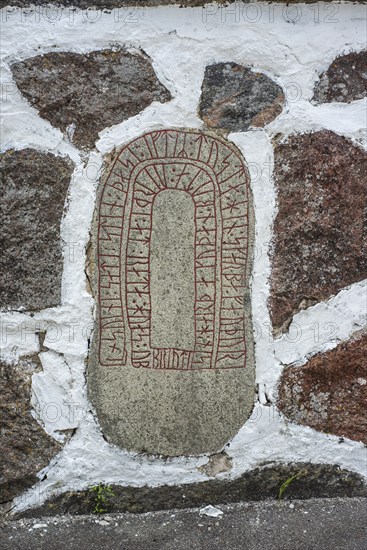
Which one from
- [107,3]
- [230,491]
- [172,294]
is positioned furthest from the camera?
[230,491]

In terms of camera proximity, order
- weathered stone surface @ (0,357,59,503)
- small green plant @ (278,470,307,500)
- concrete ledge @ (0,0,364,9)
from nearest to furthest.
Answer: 1. concrete ledge @ (0,0,364,9)
2. weathered stone surface @ (0,357,59,503)
3. small green plant @ (278,470,307,500)

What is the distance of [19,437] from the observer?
69.2 inches

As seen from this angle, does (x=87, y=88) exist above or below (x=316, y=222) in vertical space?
above

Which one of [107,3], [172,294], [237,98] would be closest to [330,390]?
[172,294]

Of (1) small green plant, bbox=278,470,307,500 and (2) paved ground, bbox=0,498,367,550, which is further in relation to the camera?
(1) small green plant, bbox=278,470,307,500

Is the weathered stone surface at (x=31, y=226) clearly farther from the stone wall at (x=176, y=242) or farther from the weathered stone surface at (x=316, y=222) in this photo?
the weathered stone surface at (x=316, y=222)

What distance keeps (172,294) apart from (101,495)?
0.58 meters

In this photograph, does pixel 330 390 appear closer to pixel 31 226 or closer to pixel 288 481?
pixel 288 481

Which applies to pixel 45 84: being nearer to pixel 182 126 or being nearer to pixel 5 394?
pixel 182 126

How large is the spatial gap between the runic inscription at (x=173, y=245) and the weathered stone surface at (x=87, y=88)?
9 centimetres

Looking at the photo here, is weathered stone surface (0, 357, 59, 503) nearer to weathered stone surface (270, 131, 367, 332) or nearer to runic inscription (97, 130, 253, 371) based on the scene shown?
runic inscription (97, 130, 253, 371)

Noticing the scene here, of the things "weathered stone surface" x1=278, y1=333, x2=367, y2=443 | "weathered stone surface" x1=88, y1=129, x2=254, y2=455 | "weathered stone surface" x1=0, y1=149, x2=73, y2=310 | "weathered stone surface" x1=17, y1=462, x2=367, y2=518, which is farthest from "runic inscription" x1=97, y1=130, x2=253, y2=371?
"weathered stone surface" x1=17, y1=462, x2=367, y2=518

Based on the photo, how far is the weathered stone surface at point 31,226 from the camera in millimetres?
1666

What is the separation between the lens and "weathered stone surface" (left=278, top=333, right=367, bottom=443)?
1.83 metres
